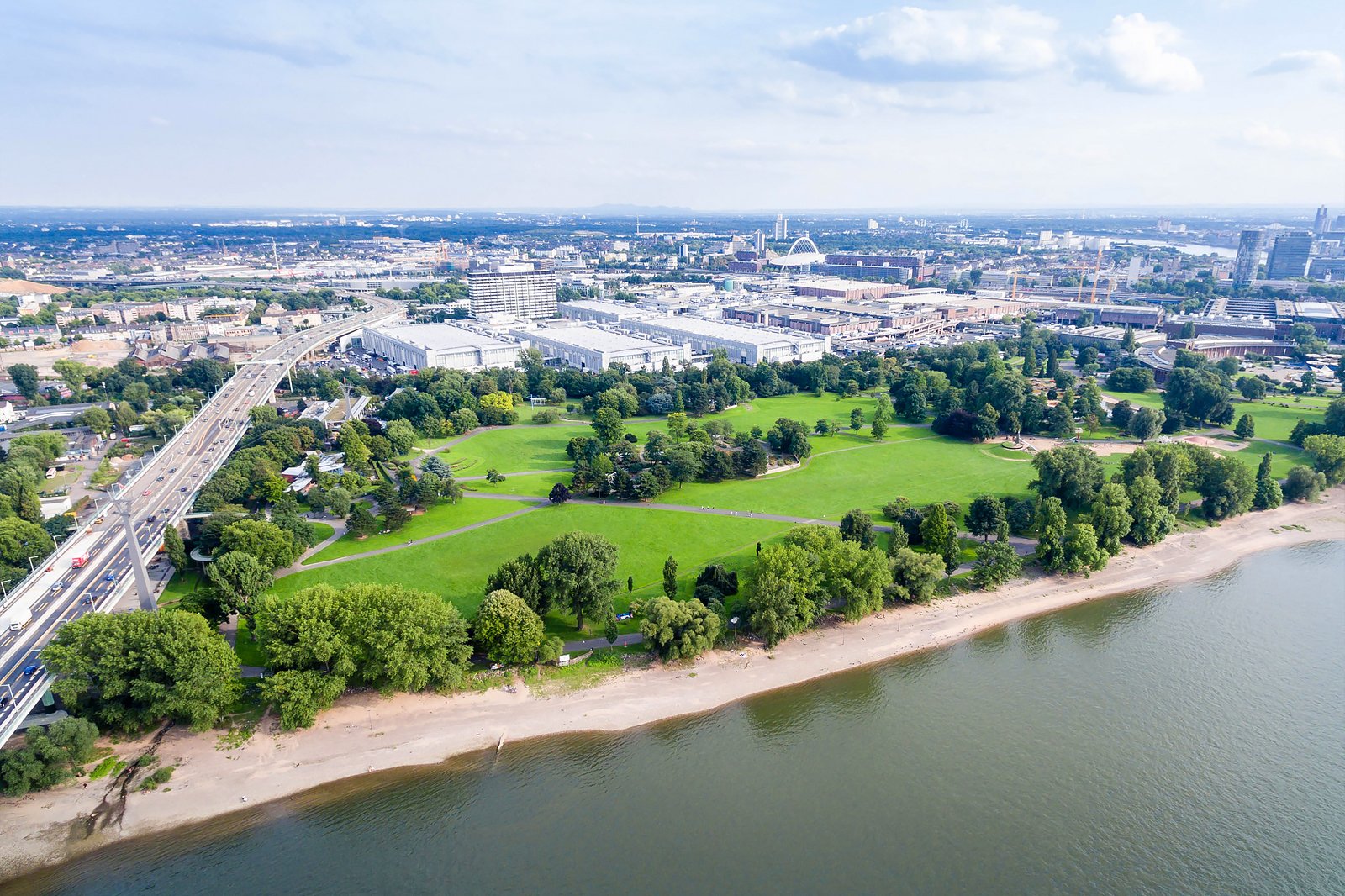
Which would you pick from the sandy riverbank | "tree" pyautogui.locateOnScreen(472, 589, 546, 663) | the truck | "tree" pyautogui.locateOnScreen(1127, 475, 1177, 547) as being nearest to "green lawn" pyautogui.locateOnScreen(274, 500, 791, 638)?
"tree" pyautogui.locateOnScreen(472, 589, 546, 663)

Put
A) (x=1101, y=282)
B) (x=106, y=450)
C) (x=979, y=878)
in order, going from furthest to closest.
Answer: (x=1101, y=282), (x=106, y=450), (x=979, y=878)

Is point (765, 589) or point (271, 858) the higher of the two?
point (765, 589)

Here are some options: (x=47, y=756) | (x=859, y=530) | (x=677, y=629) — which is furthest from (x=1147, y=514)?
(x=47, y=756)

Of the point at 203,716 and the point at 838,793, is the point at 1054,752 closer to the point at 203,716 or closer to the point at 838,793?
the point at 838,793

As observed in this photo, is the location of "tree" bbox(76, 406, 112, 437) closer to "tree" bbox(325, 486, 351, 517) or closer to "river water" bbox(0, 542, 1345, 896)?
"tree" bbox(325, 486, 351, 517)

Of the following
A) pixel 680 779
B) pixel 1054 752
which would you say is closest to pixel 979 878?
pixel 1054 752

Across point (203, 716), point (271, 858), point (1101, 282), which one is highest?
point (1101, 282)

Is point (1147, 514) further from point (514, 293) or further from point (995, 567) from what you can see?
point (514, 293)
